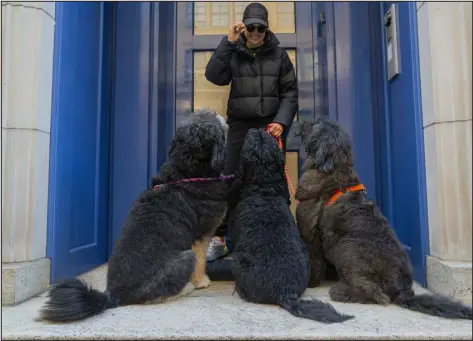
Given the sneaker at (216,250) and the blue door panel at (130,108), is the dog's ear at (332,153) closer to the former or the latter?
the sneaker at (216,250)

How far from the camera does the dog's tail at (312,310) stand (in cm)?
234

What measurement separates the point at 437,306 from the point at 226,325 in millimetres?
1378

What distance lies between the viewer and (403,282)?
2693 millimetres

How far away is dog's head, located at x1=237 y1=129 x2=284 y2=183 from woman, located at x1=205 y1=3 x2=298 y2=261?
52 cm

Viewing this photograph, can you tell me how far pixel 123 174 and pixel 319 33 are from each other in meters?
2.87

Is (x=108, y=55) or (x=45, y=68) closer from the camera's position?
(x=45, y=68)

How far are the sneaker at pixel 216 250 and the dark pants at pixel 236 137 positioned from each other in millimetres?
77

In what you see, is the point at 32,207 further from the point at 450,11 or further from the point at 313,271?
the point at 450,11

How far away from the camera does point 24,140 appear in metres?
2.95

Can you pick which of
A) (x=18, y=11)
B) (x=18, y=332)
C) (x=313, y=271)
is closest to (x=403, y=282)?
(x=313, y=271)

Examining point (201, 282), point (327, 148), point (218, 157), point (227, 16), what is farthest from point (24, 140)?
point (227, 16)

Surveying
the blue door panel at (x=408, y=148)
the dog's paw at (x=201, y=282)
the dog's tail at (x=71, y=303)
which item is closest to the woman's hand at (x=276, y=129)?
the blue door panel at (x=408, y=148)

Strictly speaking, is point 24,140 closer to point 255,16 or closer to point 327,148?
point 255,16

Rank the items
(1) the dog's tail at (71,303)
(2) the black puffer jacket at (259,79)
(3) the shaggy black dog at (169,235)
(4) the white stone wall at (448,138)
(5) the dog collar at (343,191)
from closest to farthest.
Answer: (1) the dog's tail at (71,303) < (3) the shaggy black dog at (169,235) < (4) the white stone wall at (448,138) < (5) the dog collar at (343,191) < (2) the black puffer jacket at (259,79)
